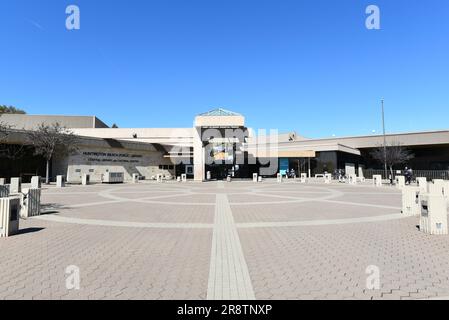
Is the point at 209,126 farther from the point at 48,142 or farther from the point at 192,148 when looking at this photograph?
the point at 48,142

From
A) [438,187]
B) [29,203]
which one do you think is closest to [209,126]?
[438,187]

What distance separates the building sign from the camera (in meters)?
40.6

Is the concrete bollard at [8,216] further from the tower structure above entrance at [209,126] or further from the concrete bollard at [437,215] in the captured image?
the tower structure above entrance at [209,126]

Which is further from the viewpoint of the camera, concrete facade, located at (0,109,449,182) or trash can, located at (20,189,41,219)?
concrete facade, located at (0,109,449,182)

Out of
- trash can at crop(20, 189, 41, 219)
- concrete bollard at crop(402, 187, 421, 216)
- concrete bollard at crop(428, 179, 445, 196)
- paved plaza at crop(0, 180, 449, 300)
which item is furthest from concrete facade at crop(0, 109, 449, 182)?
paved plaza at crop(0, 180, 449, 300)

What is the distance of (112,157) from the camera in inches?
1709

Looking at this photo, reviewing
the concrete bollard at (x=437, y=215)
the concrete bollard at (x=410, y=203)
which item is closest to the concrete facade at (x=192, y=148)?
the concrete bollard at (x=410, y=203)

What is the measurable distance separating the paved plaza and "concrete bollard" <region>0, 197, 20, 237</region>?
1.02 feet

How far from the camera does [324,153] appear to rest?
51.5 m

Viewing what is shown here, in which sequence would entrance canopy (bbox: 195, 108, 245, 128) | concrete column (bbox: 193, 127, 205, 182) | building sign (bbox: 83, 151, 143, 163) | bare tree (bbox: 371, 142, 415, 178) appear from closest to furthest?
1. entrance canopy (bbox: 195, 108, 245, 128)
2. building sign (bbox: 83, 151, 143, 163)
3. concrete column (bbox: 193, 127, 205, 182)
4. bare tree (bbox: 371, 142, 415, 178)

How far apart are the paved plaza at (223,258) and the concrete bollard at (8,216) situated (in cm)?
31

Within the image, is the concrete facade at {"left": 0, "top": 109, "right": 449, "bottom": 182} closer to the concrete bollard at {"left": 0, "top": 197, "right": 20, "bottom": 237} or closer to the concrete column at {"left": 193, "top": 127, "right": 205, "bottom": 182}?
the concrete column at {"left": 193, "top": 127, "right": 205, "bottom": 182}

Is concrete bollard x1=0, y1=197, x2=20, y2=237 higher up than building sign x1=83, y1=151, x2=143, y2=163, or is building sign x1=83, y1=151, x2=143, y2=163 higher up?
building sign x1=83, y1=151, x2=143, y2=163

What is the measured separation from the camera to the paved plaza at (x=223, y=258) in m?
4.60
